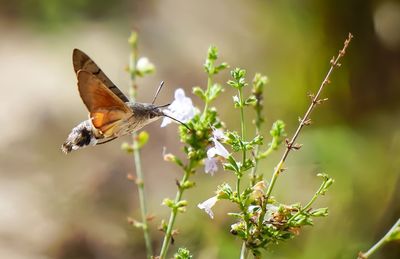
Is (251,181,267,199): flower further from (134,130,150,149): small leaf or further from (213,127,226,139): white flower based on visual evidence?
(134,130,150,149): small leaf

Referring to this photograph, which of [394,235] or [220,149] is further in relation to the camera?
[220,149]

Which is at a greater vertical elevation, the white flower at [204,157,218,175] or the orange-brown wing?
the orange-brown wing

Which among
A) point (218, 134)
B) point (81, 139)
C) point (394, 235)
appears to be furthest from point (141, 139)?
point (394, 235)

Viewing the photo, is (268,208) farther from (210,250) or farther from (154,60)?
(154,60)

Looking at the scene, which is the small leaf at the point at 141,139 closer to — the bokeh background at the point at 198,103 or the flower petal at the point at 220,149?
the flower petal at the point at 220,149

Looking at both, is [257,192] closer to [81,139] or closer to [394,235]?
[394,235]

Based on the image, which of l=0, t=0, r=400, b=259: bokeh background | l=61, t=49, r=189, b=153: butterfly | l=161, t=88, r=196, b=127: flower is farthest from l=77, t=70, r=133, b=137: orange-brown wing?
l=0, t=0, r=400, b=259: bokeh background

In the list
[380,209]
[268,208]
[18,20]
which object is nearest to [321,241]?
[380,209]
